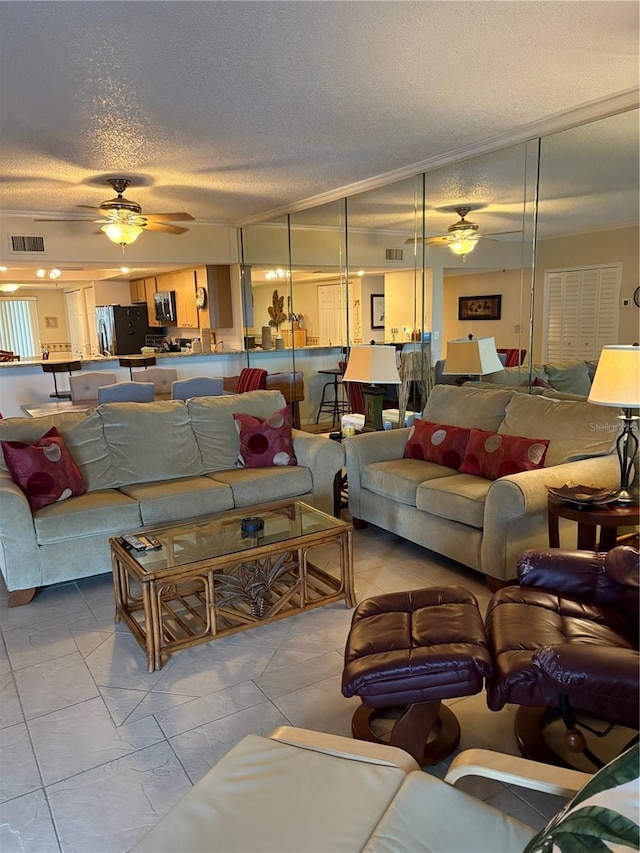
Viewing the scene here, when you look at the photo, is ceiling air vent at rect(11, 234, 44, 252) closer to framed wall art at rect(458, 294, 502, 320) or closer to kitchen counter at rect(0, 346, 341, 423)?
kitchen counter at rect(0, 346, 341, 423)

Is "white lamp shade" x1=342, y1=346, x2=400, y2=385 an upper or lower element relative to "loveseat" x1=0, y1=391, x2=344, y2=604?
upper

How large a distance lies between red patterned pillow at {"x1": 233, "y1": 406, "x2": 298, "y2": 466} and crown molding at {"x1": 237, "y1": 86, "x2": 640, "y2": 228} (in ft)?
7.67

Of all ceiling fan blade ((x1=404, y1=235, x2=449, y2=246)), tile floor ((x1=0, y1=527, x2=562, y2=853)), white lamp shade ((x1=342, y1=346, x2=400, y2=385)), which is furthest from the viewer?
ceiling fan blade ((x1=404, y1=235, x2=449, y2=246))

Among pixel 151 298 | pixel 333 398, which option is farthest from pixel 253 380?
pixel 151 298

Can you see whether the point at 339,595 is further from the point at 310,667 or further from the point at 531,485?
the point at 531,485

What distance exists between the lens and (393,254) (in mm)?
5484

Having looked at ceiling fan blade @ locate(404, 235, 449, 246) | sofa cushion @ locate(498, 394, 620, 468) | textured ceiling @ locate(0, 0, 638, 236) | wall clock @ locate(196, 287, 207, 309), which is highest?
textured ceiling @ locate(0, 0, 638, 236)

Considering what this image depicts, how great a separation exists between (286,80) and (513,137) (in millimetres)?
1783

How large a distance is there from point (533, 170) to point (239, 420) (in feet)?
8.59

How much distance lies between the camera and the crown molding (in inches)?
131

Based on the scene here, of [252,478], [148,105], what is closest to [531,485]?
[252,478]

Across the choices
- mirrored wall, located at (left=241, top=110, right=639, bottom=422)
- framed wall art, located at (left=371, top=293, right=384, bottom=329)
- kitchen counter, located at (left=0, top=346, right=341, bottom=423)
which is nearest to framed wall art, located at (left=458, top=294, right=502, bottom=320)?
mirrored wall, located at (left=241, top=110, right=639, bottom=422)

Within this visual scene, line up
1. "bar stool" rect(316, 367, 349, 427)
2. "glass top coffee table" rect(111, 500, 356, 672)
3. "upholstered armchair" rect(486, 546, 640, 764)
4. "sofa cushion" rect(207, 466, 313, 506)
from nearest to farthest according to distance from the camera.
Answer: "upholstered armchair" rect(486, 546, 640, 764)
"glass top coffee table" rect(111, 500, 356, 672)
"sofa cushion" rect(207, 466, 313, 506)
"bar stool" rect(316, 367, 349, 427)

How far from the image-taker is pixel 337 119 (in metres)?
3.57
